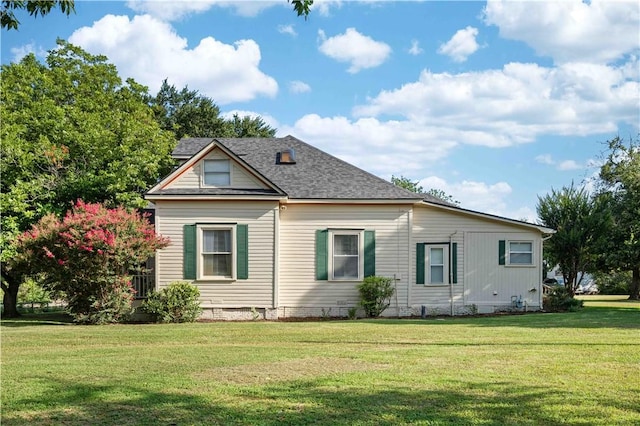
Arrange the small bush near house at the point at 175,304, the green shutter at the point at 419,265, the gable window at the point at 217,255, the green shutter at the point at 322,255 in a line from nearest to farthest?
the small bush near house at the point at 175,304, the gable window at the point at 217,255, the green shutter at the point at 322,255, the green shutter at the point at 419,265

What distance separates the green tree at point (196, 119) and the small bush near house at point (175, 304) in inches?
986

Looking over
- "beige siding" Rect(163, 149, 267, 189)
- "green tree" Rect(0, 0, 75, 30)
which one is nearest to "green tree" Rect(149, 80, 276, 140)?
"beige siding" Rect(163, 149, 267, 189)

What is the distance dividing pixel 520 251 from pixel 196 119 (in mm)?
28013

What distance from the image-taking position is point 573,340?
12.1 metres

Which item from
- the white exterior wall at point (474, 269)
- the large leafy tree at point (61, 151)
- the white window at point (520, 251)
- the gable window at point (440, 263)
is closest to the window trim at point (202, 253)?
the large leafy tree at point (61, 151)

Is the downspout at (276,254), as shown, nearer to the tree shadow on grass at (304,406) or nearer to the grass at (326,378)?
the grass at (326,378)

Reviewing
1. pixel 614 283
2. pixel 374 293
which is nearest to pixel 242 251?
pixel 374 293

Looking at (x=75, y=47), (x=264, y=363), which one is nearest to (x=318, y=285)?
(x=264, y=363)

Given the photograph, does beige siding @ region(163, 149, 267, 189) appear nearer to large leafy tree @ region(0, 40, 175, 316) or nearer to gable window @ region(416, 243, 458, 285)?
large leafy tree @ region(0, 40, 175, 316)

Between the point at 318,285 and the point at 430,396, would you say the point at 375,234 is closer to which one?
the point at 318,285

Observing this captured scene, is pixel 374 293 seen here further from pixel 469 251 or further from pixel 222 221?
pixel 222 221

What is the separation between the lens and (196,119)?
142ft

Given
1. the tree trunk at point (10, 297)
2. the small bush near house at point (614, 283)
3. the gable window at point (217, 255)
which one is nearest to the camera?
the gable window at point (217, 255)

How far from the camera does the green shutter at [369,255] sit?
19.4 m
